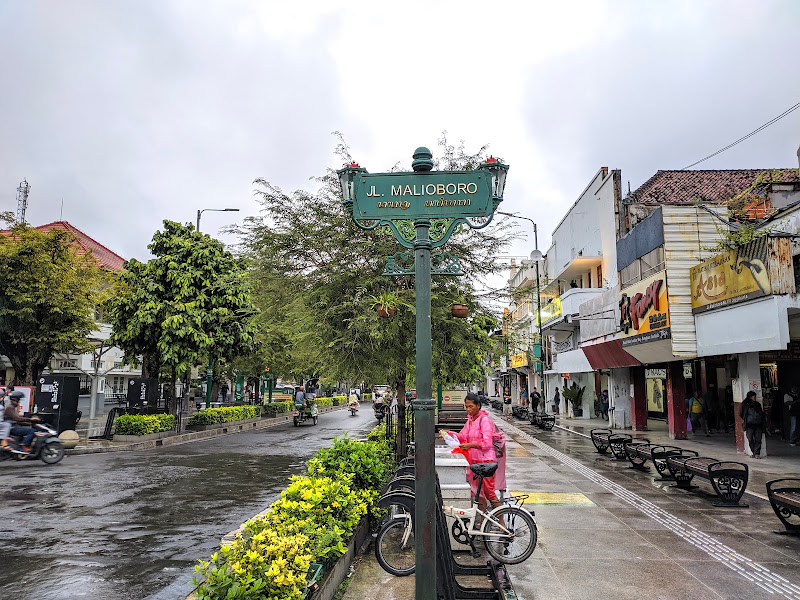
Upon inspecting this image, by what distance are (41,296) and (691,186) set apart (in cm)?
2934

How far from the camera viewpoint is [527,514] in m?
6.29

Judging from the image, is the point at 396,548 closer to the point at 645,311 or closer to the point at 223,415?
the point at 645,311

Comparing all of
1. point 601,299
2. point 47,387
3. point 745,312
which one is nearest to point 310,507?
point 745,312

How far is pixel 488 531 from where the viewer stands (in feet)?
20.8

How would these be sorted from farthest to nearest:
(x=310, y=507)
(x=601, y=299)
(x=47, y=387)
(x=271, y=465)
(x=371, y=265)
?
(x=601, y=299) < (x=47, y=387) < (x=271, y=465) < (x=371, y=265) < (x=310, y=507)

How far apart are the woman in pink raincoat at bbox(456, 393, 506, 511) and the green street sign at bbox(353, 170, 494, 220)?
3.24m

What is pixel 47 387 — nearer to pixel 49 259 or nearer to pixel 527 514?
pixel 49 259

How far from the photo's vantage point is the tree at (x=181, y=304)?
22078mm

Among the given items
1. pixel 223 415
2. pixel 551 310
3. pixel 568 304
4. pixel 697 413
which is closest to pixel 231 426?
pixel 223 415

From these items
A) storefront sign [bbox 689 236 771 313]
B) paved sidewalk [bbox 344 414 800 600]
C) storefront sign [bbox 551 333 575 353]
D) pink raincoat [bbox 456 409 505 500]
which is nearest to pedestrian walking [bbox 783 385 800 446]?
storefront sign [bbox 689 236 771 313]

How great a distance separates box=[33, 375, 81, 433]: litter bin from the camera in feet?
59.4

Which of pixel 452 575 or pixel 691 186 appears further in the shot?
pixel 691 186

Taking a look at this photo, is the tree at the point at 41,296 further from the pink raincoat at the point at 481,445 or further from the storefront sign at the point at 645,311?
the storefront sign at the point at 645,311

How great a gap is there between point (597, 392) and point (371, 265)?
1157 inches
